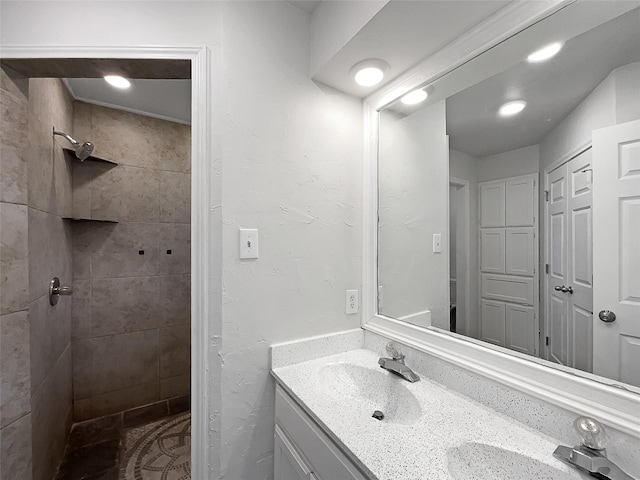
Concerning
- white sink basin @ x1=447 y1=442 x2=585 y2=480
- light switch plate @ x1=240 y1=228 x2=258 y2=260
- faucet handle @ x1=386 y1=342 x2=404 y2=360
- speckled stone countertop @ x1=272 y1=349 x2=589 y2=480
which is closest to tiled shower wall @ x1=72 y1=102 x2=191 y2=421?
light switch plate @ x1=240 y1=228 x2=258 y2=260

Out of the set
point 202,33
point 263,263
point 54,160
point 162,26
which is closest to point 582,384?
point 263,263

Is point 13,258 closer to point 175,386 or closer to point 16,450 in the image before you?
point 16,450

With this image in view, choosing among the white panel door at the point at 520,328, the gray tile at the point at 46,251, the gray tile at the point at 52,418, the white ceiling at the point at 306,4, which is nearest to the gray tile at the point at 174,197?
the gray tile at the point at 46,251

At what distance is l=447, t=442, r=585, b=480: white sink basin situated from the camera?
0.66 m

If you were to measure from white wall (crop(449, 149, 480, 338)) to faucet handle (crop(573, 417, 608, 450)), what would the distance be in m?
0.37

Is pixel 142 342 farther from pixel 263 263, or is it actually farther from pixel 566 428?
pixel 566 428

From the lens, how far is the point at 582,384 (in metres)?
0.73

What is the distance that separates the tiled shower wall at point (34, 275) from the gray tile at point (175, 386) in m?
0.59

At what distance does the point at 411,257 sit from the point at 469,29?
2.94 feet

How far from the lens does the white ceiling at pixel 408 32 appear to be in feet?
2.87

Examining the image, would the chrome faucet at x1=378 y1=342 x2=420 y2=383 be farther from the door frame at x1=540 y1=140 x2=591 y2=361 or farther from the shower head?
the shower head

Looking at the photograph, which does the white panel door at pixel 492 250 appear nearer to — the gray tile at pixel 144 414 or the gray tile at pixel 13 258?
the gray tile at pixel 13 258

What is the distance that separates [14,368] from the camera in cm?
117

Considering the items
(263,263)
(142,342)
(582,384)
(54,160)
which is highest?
(54,160)
